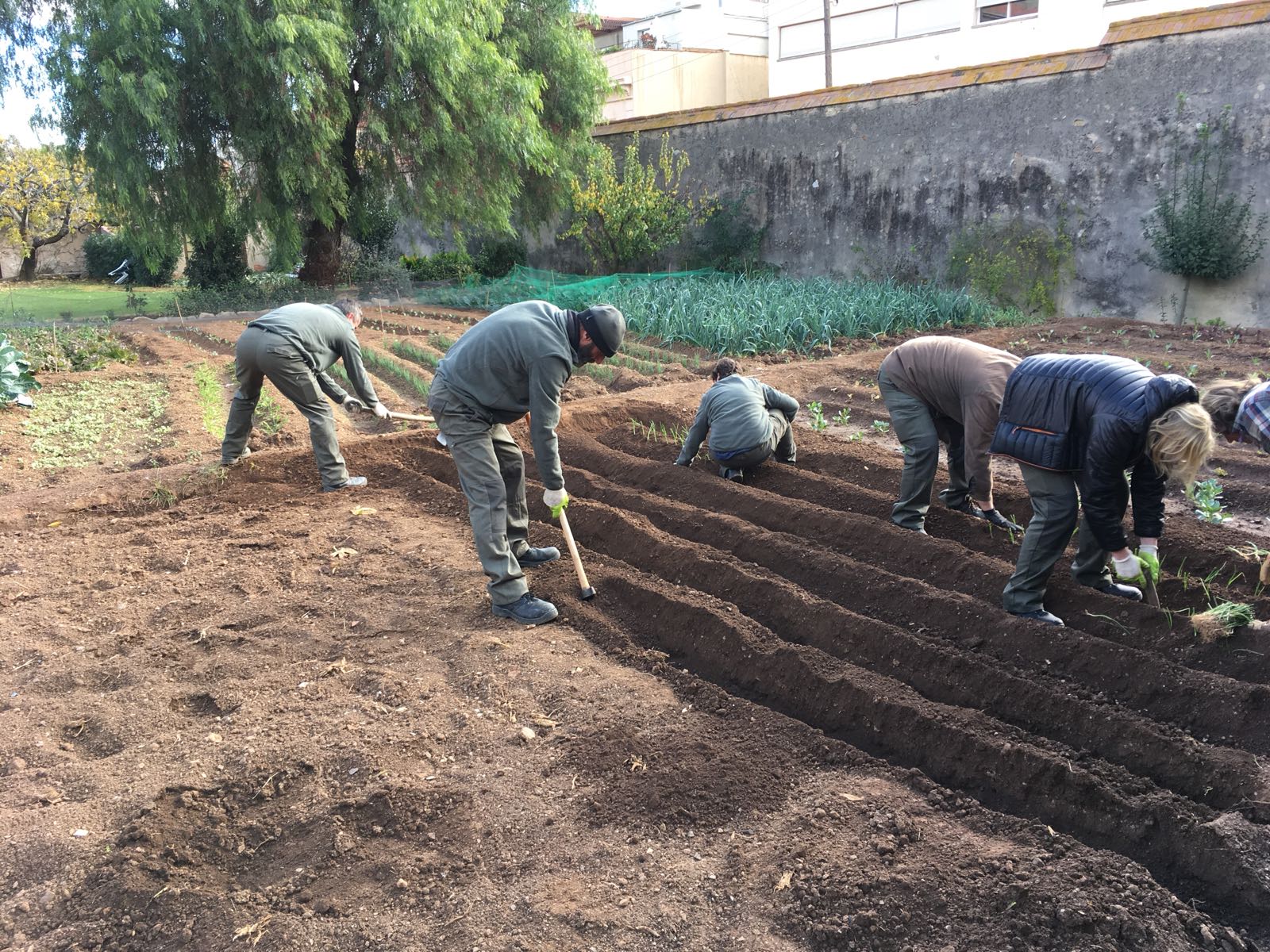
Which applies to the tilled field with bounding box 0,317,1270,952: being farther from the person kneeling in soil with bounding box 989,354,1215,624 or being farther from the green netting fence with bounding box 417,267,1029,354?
the green netting fence with bounding box 417,267,1029,354

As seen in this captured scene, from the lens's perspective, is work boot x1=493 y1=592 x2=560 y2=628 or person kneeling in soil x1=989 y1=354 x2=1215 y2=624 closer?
person kneeling in soil x1=989 y1=354 x2=1215 y2=624

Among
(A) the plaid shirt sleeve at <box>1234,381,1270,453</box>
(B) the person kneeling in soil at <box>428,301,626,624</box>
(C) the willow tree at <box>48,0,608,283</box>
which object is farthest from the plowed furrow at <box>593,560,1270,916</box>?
(C) the willow tree at <box>48,0,608,283</box>

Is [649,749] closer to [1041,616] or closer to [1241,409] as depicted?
[1041,616]

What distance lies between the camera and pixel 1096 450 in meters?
3.47

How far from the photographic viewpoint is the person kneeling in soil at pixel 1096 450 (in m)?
3.27

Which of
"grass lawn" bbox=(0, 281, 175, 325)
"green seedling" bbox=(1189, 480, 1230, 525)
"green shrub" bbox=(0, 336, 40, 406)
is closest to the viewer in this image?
"green seedling" bbox=(1189, 480, 1230, 525)

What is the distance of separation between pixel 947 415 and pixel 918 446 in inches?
10.9

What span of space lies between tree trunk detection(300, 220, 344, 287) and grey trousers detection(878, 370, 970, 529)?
1372cm

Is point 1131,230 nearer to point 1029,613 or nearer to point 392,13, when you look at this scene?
point 1029,613

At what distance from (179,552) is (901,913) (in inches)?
187

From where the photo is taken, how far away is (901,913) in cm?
257

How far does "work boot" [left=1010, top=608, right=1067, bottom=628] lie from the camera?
154 inches

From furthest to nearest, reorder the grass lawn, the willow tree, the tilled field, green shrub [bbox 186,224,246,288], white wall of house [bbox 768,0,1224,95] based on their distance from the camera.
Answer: white wall of house [bbox 768,0,1224,95] → green shrub [bbox 186,224,246,288] → the grass lawn → the willow tree → the tilled field

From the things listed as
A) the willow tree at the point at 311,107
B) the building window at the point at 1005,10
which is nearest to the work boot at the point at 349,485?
the willow tree at the point at 311,107
